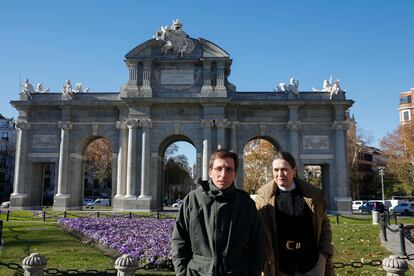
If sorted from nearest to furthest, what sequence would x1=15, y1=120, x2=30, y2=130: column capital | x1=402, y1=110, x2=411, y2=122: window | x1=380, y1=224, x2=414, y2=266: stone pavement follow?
x1=380, y1=224, x2=414, y2=266: stone pavement
x1=15, y1=120, x2=30, y2=130: column capital
x1=402, y1=110, x2=411, y2=122: window

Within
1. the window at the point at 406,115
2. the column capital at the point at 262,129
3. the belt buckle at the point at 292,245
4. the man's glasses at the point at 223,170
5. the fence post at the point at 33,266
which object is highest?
the window at the point at 406,115

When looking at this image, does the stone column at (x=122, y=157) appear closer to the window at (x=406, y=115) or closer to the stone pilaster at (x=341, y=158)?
the stone pilaster at (x=341, y=158)

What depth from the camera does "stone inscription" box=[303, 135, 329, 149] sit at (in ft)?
122

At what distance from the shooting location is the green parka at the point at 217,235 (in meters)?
4.96

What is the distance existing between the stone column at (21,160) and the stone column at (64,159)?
359 cm

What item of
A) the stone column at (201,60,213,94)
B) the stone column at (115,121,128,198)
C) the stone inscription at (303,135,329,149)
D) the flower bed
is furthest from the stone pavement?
the stone column at (115,121,128,198)

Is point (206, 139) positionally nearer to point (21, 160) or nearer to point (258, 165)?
point (21, 160)

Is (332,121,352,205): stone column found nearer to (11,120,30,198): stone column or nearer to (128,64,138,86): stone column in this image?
(128,64,138,86): stone column

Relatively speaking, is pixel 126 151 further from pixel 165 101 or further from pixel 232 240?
pixel 232 240

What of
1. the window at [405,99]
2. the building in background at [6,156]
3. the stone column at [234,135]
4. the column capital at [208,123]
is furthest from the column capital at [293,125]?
the building in background at [6,156]

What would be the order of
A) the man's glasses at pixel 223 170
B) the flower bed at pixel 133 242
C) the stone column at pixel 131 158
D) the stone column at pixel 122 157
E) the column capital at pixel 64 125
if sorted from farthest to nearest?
the column capital at pixel 64 125 < the stone column at pixel 122 157 < the stone column at pixel 131 158 < the flower bed at pixel 133 242 < the man's glasses at pixel 223 170

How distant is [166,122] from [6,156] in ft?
198

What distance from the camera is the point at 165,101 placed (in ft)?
118

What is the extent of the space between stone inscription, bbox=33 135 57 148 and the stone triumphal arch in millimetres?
97
